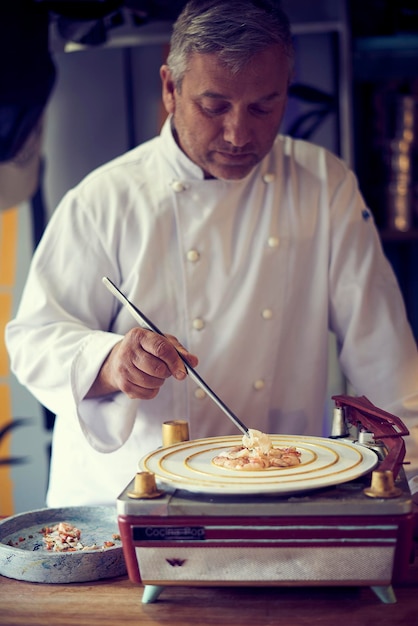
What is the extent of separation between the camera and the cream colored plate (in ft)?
3.84

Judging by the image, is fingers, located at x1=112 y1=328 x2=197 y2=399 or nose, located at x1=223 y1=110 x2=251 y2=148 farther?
nose, located at x1=223 y1=110 x2=251 y2=148

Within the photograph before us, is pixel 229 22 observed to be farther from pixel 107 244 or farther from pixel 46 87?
pixel 46 87

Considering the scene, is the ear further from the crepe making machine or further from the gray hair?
the crepe making machine

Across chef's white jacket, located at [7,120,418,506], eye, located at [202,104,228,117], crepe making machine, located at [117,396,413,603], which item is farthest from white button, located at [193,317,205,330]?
crepe making machine, located at [117,396,413,603]

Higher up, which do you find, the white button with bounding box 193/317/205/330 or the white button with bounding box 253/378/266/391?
the white button with bounding box 193/317/205/330

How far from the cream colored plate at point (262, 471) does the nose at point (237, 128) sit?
0.65 m

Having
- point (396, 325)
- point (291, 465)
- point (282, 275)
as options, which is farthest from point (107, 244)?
point (291, 465)

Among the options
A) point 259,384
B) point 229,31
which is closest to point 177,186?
point 229,31

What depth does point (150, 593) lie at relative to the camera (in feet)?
4.06

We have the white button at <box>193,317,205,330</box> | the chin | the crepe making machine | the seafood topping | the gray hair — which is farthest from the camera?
the white button at <box>193,317,205,330</box>

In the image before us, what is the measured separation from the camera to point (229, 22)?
1703 mm

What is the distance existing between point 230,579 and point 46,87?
7.65 feet

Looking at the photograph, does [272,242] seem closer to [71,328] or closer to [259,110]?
[259,110]

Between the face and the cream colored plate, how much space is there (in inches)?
25.8
